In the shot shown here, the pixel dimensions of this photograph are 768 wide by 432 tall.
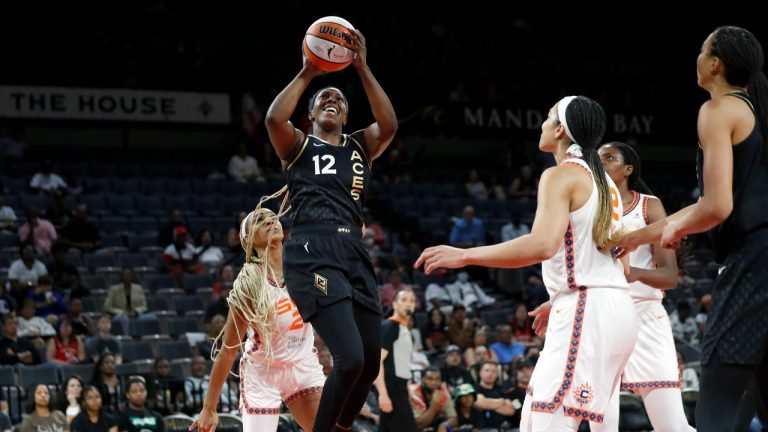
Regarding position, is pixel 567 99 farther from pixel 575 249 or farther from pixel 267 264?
pixel 267 264

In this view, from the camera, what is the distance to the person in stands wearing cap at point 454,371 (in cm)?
1354

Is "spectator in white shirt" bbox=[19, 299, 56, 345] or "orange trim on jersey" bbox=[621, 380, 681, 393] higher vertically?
"spectator in white shirt" bbox=[19, 299, 56, 345]

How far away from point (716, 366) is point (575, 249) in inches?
33.8

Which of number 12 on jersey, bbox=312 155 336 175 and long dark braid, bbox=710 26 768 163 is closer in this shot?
long dark braid, bbox=710 26 768 163

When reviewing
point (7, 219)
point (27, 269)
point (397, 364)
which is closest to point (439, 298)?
point (27, 269)

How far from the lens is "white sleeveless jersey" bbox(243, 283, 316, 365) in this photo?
6.94 m

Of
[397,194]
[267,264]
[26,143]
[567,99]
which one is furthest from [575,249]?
[26,143]

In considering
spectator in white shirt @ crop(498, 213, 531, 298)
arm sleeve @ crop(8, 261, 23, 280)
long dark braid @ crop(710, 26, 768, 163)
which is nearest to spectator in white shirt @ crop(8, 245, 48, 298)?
arm sleeve @ crop(8, 261, 23, 280)

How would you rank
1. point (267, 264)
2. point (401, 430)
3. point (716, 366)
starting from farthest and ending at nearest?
point (401, 430) < point (267, 264) < point (716, 366)

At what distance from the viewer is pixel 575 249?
485cm

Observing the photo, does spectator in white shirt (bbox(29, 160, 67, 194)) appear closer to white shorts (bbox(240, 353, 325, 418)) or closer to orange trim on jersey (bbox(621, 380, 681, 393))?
white shorts (bbox(240, 353, 325, 418))

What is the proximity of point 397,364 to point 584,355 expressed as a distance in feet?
20.0

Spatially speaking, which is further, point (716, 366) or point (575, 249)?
point (575, 249)

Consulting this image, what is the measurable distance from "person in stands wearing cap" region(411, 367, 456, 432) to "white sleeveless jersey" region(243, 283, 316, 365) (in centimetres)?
549
